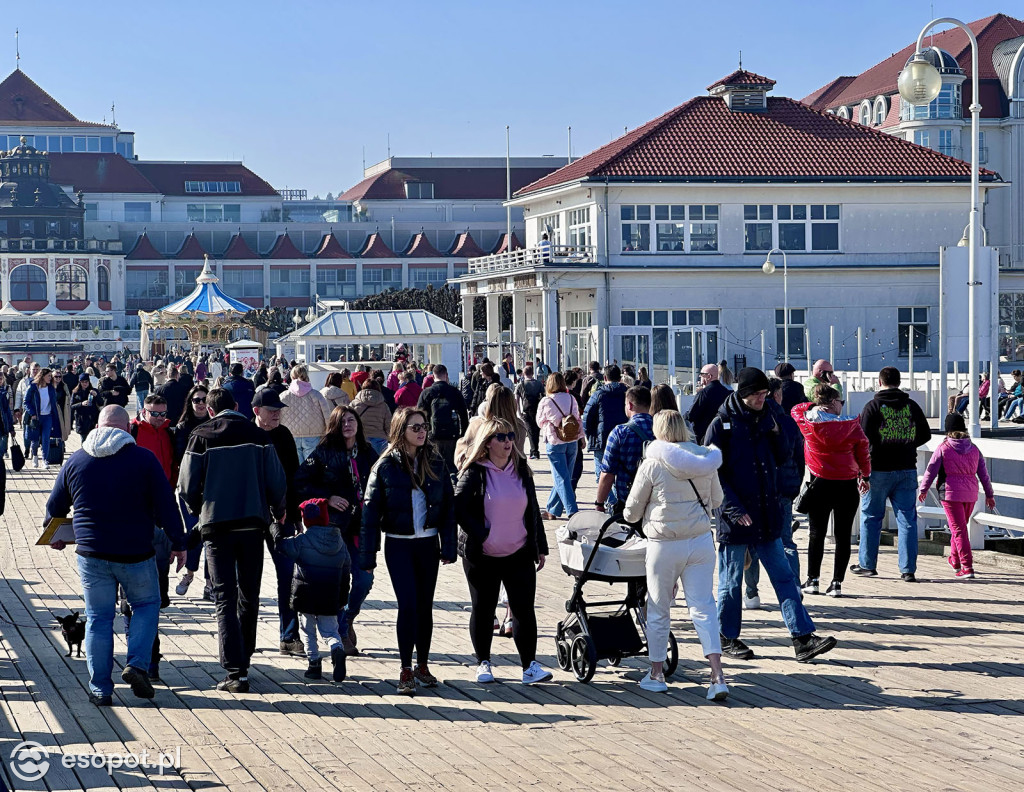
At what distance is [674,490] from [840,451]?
349 cm

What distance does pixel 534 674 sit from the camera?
877cm

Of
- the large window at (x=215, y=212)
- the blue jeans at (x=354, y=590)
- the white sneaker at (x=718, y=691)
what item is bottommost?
the white sneaker at (x=718, y=691)

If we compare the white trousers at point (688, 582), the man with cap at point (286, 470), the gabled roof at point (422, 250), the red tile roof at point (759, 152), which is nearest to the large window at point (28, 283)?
the gabled roof at point (422, 250)

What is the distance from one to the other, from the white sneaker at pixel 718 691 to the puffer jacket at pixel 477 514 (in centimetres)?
127

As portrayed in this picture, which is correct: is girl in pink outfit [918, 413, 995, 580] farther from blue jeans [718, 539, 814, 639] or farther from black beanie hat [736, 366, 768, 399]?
black beanie hat [736, 366, 768, 399]

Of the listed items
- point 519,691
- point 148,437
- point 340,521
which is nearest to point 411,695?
point 519,691

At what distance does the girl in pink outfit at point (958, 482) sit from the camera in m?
12.6

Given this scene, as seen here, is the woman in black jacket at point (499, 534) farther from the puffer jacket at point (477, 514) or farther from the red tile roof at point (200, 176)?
the red tile roof at point (200, 176)

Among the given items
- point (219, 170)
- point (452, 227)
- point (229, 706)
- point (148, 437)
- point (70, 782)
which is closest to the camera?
point (70, 782)

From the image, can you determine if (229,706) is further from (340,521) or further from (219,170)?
(219,170)

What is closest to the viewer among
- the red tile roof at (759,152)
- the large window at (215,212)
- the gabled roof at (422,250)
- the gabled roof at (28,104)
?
the red tile roof at (759,152)

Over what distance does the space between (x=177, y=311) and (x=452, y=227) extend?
61776mm

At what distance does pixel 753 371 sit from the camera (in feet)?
31.2

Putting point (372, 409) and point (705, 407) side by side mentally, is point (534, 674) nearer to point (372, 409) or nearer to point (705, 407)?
point (705, 407)
